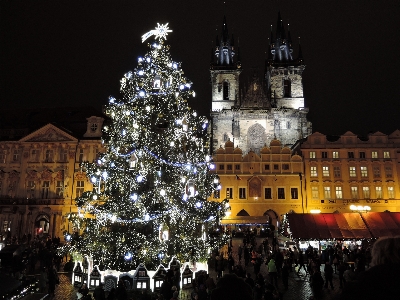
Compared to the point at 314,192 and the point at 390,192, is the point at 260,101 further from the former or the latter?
the point at 390,192

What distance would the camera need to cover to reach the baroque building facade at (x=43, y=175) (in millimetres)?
38812

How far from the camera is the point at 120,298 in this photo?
37.3ft

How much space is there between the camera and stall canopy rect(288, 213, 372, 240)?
2302cm

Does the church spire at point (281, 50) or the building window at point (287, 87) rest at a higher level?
the church spire at point (281, 50)

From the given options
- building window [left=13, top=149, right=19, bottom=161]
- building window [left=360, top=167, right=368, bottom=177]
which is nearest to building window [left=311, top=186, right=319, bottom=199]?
building window [left=360, top=167, right=368, bottom=177]

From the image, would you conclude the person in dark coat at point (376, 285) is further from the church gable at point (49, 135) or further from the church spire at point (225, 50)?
the church spire at point (225, 50)

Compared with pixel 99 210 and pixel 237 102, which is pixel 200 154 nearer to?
pixel 99 210

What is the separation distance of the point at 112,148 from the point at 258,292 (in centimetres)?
904

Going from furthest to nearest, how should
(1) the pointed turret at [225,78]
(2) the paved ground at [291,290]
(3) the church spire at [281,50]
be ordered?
(3) the church spire at [281,50], (1) the pointed turret at [225,78], (2) the paved ground at [291,290]

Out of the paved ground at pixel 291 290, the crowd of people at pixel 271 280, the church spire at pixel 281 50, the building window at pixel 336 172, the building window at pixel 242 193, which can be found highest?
the church spire at pixel 281 50

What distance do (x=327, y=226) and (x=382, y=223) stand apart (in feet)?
12.4

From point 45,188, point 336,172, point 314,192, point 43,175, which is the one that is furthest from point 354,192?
point 43,175

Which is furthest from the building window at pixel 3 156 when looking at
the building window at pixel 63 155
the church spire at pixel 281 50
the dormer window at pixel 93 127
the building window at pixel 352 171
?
the church spire at pixel 281 50

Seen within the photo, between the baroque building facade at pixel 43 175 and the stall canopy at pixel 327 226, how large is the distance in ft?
81.1
